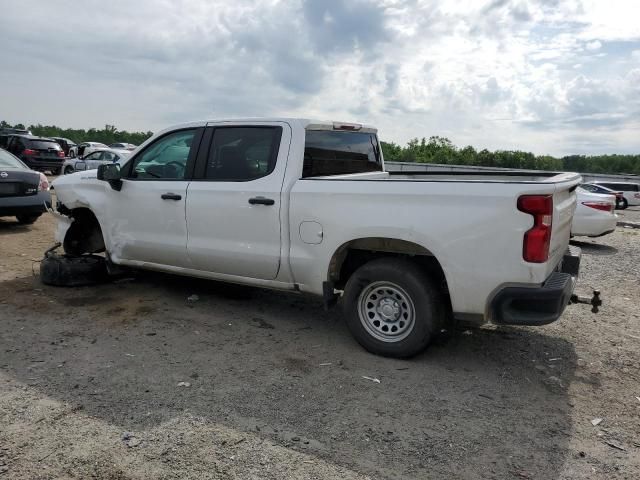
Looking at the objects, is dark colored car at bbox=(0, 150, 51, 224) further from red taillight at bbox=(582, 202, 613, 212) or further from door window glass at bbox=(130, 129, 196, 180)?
red taillight at bbox=(582, 202, 613, 212)

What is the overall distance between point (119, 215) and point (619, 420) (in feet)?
16.2

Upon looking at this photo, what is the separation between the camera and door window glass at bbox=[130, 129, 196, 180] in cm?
558

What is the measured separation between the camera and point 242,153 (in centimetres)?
521

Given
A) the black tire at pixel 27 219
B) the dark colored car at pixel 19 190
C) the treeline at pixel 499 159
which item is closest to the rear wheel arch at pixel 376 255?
the dark colored car at pixel 19 190

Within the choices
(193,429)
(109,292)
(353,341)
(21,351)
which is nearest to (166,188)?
(109,292)

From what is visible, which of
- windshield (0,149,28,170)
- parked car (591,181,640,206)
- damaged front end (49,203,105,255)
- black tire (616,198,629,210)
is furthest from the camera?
parked car (591,181,640,206)

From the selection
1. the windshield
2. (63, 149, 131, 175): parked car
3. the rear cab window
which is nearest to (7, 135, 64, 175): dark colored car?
(63, 149, 131, 175): parked car

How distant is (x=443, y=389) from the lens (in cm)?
400

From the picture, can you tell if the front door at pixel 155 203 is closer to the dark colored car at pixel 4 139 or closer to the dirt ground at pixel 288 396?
the dirt ground at pixel 288 396

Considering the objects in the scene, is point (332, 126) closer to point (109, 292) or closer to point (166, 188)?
point (166, 188)

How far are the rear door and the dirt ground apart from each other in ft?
2.16

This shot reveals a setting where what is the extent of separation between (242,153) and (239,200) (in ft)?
1.62

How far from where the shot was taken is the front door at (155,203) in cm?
550

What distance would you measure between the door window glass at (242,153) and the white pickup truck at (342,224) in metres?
0.01
